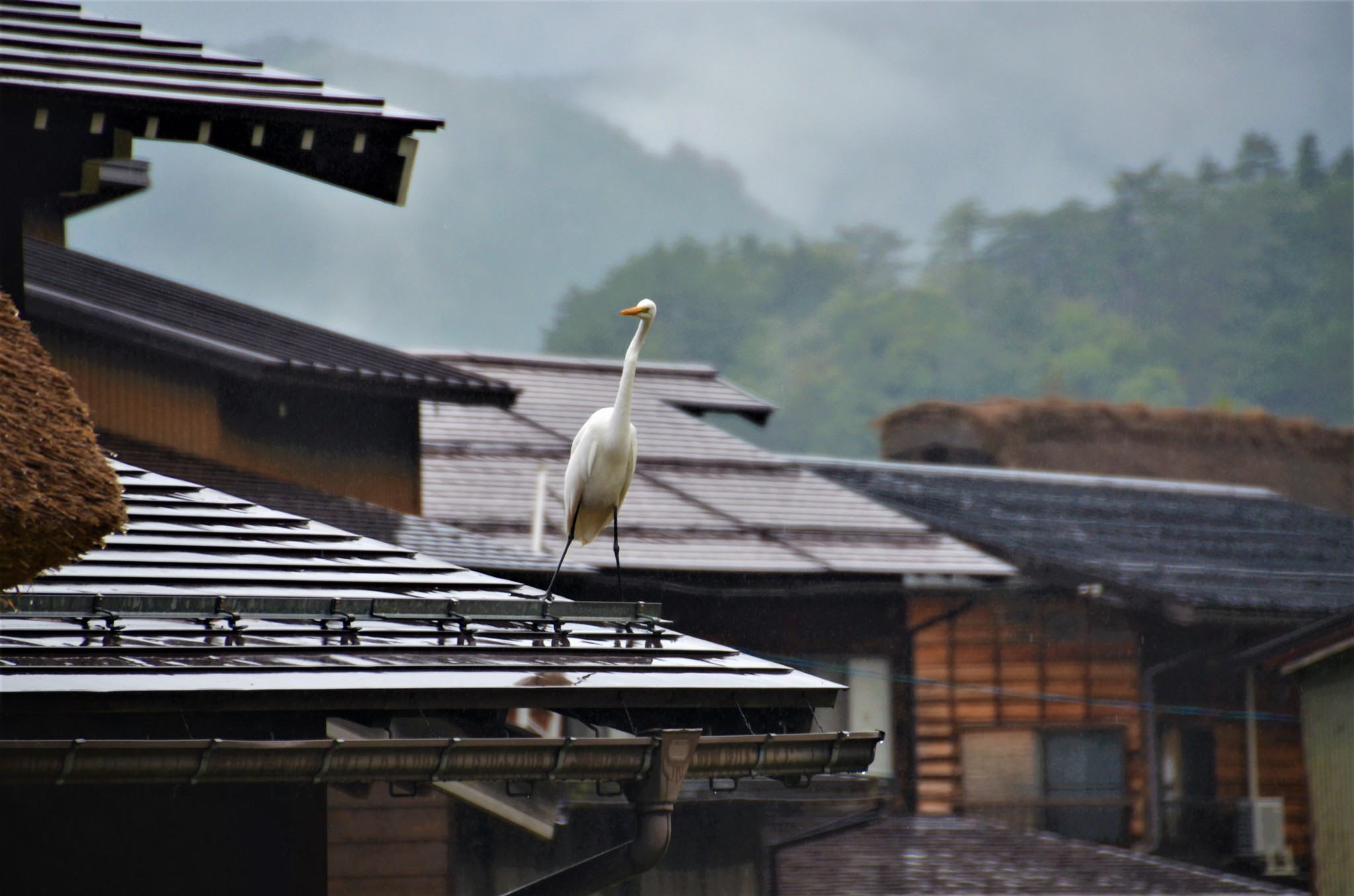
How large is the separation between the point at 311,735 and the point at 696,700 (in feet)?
4.49

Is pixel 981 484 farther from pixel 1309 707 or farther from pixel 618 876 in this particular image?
pixel 618 876

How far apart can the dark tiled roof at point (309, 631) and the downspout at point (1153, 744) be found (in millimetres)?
14547

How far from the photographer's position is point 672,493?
15.6 meters


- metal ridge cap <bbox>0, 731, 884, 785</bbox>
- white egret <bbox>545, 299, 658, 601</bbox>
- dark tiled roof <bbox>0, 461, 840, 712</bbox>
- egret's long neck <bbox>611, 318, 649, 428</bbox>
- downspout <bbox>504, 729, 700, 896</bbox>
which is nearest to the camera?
metal ridge cap <bbox>0, 731, 884, 785</bbox>

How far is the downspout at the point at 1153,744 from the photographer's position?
18.9 meters

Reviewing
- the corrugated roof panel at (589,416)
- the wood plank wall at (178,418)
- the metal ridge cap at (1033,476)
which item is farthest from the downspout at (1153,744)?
the wood plank wall at (178,418)

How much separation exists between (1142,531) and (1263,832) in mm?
4977

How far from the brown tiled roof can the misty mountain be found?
346ft

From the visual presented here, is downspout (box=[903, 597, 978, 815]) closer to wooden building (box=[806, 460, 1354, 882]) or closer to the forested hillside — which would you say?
wooden building (box=[806, 460, 1354, 882])

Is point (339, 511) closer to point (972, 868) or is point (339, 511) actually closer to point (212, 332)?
point (212, 332)

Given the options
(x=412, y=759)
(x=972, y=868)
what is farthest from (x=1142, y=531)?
(x=412, y=759)

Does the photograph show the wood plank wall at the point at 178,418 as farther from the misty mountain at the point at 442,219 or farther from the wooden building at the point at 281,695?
the misty mountain at the point at 442,219

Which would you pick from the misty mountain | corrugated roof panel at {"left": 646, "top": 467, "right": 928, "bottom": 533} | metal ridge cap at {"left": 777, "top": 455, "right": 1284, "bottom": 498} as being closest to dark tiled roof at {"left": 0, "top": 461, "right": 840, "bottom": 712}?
corrugated roof panel at {"left": 646, "top": 467, "right": 928, "bottom": 533}

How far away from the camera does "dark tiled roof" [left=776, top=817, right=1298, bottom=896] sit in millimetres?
13453
